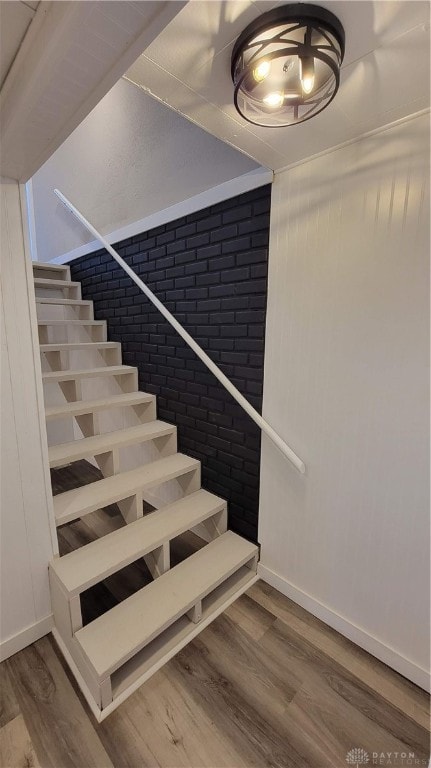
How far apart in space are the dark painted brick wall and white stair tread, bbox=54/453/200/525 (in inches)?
6.4

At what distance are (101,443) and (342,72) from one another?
1845 millimetres

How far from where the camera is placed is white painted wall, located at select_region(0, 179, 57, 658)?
1.19m

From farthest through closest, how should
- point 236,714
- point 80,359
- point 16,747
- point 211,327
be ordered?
point 80,359
point 211,327
point 236,714
point 16,747

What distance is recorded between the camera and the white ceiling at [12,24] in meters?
0.63

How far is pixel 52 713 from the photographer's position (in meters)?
1.13

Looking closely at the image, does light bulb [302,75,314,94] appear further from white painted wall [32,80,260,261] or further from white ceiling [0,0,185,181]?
white painted wall [32,80,260,261]

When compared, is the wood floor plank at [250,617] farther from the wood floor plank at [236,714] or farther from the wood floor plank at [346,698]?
the wood floor plank at [236,714]

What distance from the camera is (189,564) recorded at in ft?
5.34

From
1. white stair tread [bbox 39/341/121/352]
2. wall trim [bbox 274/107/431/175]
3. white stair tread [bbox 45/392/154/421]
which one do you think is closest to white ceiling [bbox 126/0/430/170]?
wall trim [bbox 274/107/431/175]

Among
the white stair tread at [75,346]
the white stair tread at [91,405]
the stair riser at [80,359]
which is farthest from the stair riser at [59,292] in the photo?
the white stair tread at [91,405]

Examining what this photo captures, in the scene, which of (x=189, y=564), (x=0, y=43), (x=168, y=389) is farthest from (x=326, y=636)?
(x=0, y=43)

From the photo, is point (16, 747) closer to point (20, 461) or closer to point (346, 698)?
point (20, 461)

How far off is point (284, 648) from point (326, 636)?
212 millimetres

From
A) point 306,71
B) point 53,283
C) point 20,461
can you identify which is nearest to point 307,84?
point 306,71
